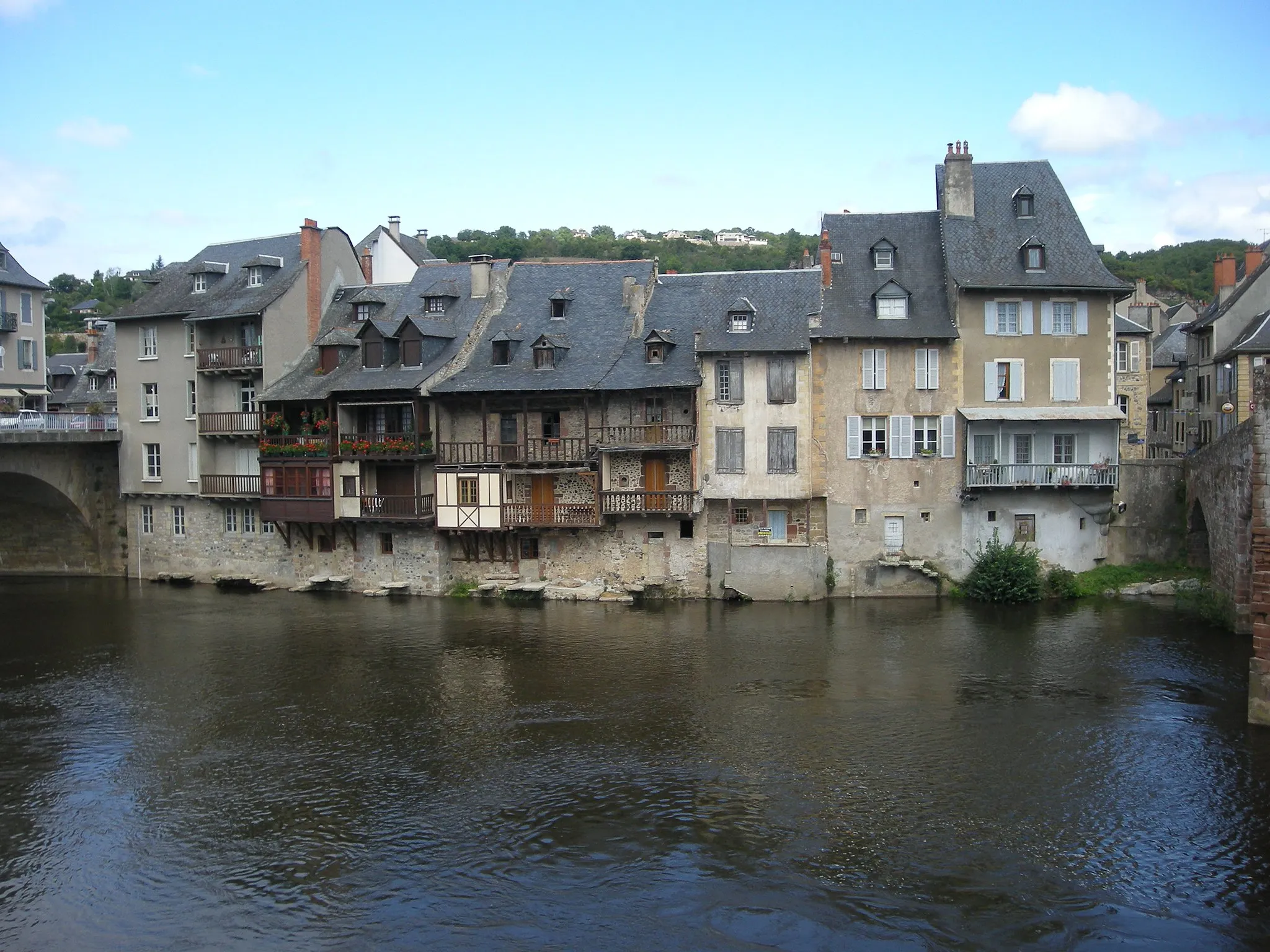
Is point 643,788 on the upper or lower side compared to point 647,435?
lower

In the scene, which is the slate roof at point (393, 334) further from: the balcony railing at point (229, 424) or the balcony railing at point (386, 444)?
the balcony railing at point (386, 444)

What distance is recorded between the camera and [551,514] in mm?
38438

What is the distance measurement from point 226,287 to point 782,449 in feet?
83.2

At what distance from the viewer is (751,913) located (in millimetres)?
16516

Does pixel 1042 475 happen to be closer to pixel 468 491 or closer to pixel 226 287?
pixel 468 491

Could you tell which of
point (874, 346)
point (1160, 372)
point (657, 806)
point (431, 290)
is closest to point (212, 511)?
point (431, 290)

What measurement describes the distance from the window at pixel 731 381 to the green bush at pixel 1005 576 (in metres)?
10.2

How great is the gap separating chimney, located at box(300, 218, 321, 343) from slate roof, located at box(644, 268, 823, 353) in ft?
46.9

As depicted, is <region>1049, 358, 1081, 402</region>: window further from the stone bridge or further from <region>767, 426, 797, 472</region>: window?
the stone bridge

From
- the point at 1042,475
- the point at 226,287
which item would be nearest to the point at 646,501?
the point at 1042,475

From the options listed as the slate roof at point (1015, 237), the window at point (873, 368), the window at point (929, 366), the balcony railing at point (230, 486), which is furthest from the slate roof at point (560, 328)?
the slate roof at point (1015, 237)

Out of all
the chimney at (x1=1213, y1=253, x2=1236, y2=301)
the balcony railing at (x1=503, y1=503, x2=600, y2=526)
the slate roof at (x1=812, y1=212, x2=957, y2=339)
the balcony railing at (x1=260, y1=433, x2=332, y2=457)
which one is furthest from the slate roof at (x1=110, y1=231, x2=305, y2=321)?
the chimney at (x1=1213, y1=253, x2=1236, y2=301)

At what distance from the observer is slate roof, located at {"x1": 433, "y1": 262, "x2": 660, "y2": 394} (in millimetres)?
38719

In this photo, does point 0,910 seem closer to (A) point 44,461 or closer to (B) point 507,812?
(B) point 507,812
